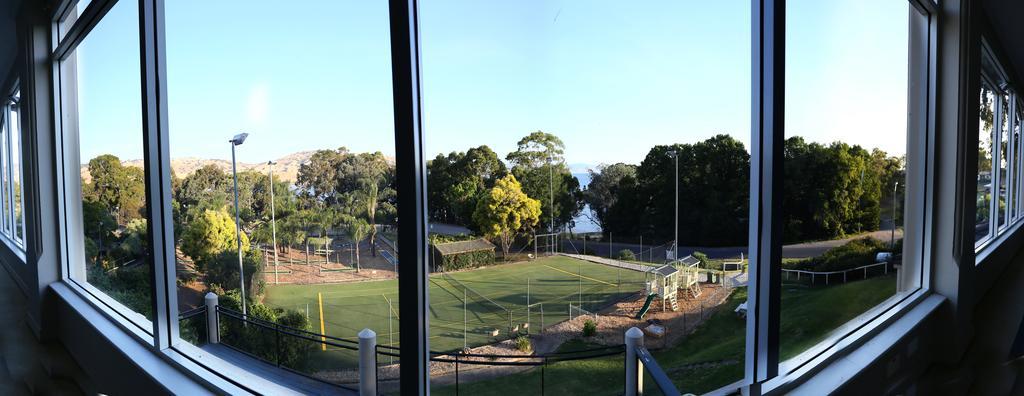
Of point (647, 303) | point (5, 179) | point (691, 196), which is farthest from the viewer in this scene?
point (647, 303)

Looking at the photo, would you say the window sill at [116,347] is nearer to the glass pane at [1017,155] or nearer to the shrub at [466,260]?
the glass pane at [1017,155]

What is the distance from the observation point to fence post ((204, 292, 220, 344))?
528 mm

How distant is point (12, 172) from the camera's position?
335mm

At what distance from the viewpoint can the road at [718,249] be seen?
954 mm

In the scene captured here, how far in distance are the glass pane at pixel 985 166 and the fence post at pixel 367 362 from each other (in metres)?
1.05

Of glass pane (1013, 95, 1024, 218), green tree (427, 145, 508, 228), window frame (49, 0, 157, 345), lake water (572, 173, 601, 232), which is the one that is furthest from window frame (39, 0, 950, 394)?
green tree (427, 145, 508, 228)

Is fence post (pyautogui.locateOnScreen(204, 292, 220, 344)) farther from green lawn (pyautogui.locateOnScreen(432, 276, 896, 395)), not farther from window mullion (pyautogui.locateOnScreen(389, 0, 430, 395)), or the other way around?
green lawn (pyautogui.locateOnScreen(432, 276, 896, 395))

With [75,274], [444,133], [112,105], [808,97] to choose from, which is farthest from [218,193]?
[808,97]

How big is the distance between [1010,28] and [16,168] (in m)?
0.94

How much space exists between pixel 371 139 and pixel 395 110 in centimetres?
260

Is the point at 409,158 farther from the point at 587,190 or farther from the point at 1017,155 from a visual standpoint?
the point at 587,190

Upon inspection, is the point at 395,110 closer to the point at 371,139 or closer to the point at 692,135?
the point at 692,135

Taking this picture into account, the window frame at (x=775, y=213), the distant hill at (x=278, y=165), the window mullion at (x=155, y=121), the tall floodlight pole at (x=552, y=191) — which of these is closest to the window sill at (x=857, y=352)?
the window frame at (x=775, y=213)

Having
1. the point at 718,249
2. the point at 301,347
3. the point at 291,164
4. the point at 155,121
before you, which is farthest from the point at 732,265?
the point at 291,164
